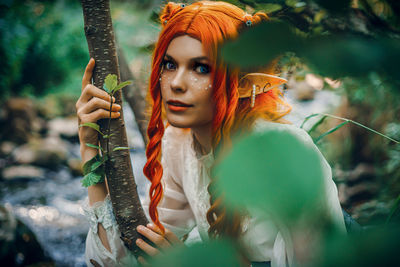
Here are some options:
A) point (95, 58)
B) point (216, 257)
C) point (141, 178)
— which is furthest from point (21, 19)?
point (216, 257)

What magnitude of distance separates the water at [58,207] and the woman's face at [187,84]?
1.67 m

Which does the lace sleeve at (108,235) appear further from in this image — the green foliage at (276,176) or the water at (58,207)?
the water at (58,207)

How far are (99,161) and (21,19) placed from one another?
13.6 ft

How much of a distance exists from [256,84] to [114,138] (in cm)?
39

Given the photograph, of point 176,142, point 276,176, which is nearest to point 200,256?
point 276,176

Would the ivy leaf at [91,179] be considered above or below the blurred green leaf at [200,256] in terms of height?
below

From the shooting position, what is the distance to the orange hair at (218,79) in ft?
2.31

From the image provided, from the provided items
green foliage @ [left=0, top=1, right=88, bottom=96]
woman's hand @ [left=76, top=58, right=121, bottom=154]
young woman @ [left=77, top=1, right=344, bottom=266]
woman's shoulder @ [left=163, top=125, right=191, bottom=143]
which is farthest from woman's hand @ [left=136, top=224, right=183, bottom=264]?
green foliage @ [left=0, top=1, right=88, bottom=96]

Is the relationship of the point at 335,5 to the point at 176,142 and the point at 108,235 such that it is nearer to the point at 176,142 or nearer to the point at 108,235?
the point at 108,235

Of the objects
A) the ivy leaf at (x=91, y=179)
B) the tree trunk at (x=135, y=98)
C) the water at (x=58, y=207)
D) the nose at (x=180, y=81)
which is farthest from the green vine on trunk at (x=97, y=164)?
the water at (x=58, y=207)

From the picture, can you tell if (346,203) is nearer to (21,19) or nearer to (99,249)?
(99,249)

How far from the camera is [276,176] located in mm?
136

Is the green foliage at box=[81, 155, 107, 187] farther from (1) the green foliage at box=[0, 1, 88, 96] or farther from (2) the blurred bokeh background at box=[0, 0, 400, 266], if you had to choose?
(1) the green foliage at box=[0, 1, 88, 96]

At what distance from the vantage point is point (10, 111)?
413 centimetres
